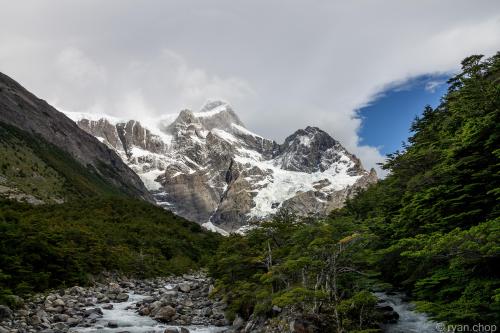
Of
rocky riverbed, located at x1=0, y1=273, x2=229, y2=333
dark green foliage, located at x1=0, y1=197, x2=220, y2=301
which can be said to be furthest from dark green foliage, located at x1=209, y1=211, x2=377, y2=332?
dark green foliage, located at x1=0, y1=197, x2=220, y2=301

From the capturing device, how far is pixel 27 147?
11112 centimetres

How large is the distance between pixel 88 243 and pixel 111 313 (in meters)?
15.3

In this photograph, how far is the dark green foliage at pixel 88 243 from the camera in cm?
2644

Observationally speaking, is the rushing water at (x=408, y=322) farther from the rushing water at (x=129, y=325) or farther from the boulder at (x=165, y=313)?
the boulder at (x=165, y=313)

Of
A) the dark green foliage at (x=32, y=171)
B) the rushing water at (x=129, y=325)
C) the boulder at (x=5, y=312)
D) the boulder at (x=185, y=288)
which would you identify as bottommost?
the rushing water at (x=129, y=325)

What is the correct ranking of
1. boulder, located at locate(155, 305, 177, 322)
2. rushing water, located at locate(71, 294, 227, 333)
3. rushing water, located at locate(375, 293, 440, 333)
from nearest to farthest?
rushing water, located at locate(375, 293, 440, 333) → rushing water, located at locate(71, 294, 227, 333) → boulder, located at locate(155, 305, 177, 322)

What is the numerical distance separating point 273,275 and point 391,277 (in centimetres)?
848

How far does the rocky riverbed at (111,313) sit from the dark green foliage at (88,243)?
153 cm

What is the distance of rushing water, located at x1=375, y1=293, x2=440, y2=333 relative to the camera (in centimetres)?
1800

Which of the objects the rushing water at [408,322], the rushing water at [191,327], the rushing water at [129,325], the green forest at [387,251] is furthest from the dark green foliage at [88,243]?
the rushing water at [408,322]

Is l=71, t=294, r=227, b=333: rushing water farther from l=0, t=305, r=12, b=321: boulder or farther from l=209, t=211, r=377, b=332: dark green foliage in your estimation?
l=0, t=305, r=12, b=321: boulder

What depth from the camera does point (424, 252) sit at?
12.7 m

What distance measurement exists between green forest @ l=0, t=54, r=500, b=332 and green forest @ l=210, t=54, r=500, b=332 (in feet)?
0.18

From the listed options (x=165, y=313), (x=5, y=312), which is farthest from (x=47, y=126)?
(x=5, y=312)
